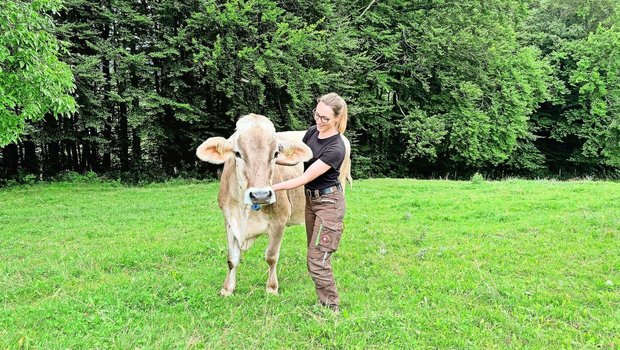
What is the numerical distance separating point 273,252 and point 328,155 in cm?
158

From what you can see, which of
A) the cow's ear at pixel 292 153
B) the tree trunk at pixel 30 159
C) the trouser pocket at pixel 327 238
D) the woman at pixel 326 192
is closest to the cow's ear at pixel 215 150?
the cow's ear at pixel 292 153

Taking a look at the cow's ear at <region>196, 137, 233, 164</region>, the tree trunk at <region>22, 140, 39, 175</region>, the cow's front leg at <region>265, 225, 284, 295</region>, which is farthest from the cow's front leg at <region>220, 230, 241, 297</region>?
the tree trunk at <region>22, 140, 39, 175</region>

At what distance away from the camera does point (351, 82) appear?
20.5 m

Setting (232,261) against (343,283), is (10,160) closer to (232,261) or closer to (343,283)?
(232,261)

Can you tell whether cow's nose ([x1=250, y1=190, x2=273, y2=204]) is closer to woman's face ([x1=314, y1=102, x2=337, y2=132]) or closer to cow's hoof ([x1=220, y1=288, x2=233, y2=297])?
woman's face ([x1=314, y1=102, x2=337, y2=132])

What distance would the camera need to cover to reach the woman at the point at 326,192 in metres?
4.16

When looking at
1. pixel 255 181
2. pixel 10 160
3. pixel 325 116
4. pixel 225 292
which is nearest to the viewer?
pixel 255 181

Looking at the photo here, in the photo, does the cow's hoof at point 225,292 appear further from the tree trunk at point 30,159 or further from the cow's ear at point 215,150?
the tree trunk at point 30,159

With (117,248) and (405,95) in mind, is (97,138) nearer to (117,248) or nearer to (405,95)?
(117,248)

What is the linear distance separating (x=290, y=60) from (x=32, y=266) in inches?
554

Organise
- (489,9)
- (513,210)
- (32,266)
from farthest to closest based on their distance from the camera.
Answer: (489,9) < (513,210) < (32,266)

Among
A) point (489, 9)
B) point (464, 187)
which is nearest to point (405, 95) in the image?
point (489, 9)

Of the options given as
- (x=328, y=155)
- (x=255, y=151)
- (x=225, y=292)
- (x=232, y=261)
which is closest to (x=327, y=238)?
(x=328, y=155)

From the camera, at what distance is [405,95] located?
25.5 metres
